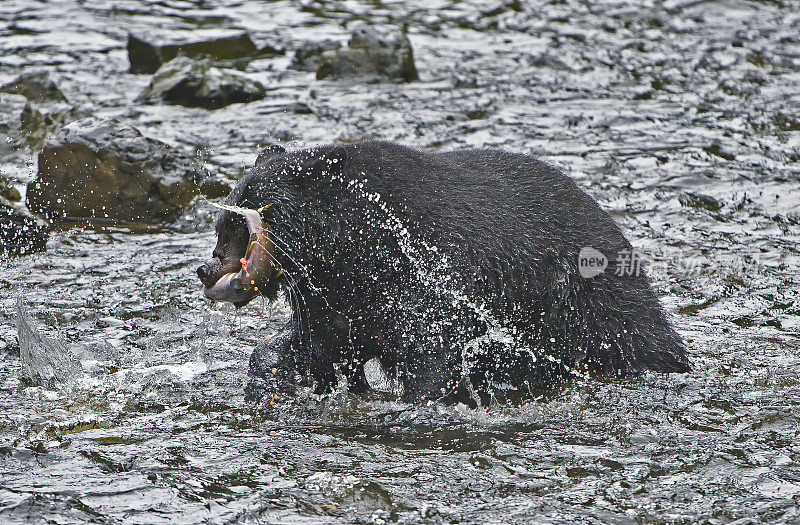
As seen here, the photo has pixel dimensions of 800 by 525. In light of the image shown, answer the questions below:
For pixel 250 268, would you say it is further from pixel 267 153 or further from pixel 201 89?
pixel 201 89

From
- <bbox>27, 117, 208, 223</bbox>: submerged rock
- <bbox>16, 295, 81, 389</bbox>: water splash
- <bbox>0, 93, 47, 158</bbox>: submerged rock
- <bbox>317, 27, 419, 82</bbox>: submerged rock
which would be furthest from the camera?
<bbox>317, 27, 419, 82</bbox>: submerged rock

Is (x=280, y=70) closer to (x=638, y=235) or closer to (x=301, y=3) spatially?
(x=301, y=3)

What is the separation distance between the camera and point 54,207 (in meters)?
8.80

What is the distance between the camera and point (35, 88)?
446 inches

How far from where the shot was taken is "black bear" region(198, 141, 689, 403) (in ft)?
18.1

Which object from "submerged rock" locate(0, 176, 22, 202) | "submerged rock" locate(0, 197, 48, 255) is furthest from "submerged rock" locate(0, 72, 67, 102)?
"submerged rock" locate(0, 197, 48, 255)

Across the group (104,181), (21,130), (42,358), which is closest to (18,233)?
(104,181)

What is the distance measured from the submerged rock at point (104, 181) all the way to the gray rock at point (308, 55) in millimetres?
3965

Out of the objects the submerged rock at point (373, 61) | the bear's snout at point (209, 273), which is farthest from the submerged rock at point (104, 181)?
the submerged rock at point (373, 61)

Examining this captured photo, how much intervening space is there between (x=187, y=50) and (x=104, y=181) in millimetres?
4765

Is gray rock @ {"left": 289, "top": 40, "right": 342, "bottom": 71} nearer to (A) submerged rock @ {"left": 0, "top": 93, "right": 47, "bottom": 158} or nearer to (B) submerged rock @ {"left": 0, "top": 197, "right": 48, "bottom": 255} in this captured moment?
(A) submerged rock @ {"left": 0, "top": 93, "right": 47, "bottom": 158}

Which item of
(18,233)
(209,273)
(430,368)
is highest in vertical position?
(209,273)

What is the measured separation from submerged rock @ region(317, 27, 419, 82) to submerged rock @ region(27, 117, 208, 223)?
12.2 ft

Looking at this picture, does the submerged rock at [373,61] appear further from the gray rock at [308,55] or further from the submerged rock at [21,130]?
the submerged rock at [21,130]
